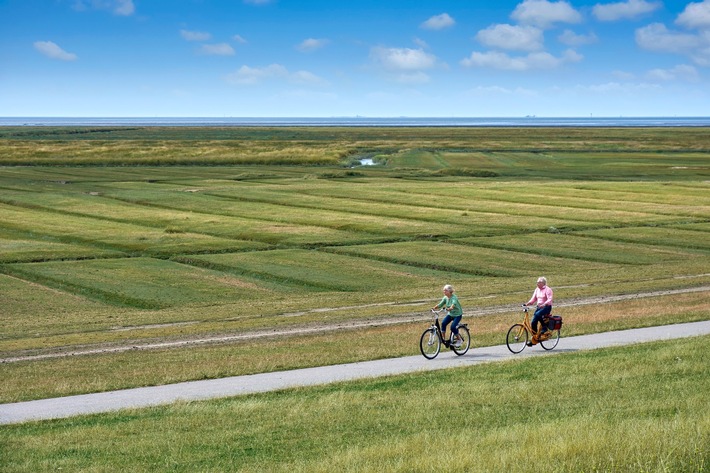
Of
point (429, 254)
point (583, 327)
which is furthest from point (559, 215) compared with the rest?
point (583, 327)

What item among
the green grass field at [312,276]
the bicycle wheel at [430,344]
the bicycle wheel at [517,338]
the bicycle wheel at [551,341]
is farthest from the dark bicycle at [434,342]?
the bicycle wheel at [551,341]

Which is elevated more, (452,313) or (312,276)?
(452,313)

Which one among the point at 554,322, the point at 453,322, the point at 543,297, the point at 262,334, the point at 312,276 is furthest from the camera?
the point at 312,276

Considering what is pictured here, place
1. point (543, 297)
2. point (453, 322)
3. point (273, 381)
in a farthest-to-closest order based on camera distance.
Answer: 1. point (543, 297)
2. point (453, 322)
3. point (273, 381)

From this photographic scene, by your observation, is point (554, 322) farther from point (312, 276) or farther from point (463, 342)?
point (312, 276)

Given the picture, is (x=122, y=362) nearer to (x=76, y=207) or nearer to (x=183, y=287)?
(x=183, y=287)

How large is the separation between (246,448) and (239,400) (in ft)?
16.8

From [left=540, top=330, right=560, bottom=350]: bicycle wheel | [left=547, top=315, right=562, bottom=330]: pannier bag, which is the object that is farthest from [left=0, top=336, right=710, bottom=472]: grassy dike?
[left=540, top=330, right=560, bottom=350]: bicycle wheel

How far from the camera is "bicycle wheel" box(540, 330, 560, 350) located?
97.9 ft

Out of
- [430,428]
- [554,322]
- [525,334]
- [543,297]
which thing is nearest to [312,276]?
[525,334]

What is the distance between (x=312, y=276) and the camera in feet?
189

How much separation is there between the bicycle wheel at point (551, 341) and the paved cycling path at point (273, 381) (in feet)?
0.55

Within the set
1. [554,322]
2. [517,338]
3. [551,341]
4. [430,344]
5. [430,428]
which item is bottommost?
[551,341]

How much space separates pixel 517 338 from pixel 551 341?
1290 mm
